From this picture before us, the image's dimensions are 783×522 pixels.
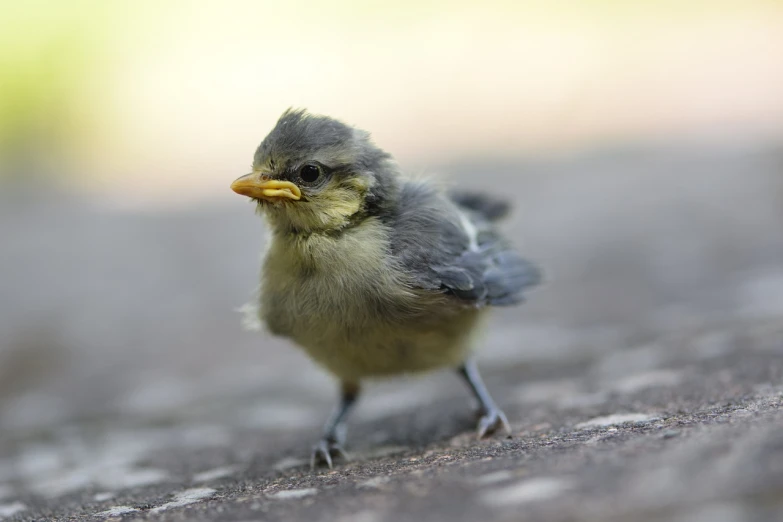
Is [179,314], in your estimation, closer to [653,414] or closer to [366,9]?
[653,414]

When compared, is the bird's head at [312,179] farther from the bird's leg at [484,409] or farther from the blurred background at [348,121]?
the blurred background at [348,121]

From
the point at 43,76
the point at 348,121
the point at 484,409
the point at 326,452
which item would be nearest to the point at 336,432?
the point at 326,452

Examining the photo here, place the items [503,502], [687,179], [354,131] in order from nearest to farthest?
[503,502], [354,131], [687,179]

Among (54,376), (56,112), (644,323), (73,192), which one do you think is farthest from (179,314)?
(56,112)

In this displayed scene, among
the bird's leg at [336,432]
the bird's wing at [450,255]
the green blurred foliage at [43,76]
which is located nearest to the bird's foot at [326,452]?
the bird's leg at [336,432]

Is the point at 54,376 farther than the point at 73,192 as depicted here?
No

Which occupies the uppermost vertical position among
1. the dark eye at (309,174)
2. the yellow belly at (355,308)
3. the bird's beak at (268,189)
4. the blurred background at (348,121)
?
the blurred background at (348,121)

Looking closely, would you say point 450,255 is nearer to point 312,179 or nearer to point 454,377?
point 312,179
